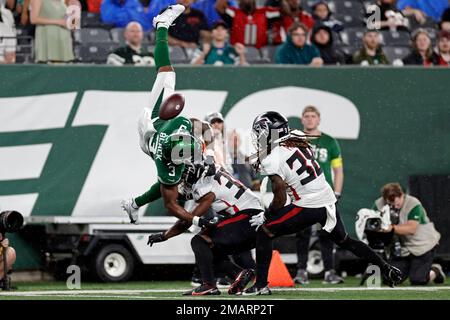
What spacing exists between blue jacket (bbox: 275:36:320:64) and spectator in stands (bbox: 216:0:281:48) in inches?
32.9

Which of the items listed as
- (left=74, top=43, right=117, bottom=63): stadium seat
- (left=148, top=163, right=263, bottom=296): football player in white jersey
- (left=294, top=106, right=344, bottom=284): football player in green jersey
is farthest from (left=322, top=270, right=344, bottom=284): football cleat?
(left=74, top=43, right=117, bottom=63): stadium seat

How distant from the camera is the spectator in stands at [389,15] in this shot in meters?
16.5

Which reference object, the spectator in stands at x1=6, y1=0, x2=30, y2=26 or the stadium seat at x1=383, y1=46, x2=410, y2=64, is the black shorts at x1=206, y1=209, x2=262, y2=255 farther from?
the stadium seat at x1=383, y1=46, x2=410, y2=64

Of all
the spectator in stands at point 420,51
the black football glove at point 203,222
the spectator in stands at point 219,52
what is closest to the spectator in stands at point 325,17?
the spectator in stands at point 420,51

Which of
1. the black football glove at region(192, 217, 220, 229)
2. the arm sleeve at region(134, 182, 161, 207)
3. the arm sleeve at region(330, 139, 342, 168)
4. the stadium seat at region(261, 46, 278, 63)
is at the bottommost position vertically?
the black football glove at region(192, 217, 220, 229)

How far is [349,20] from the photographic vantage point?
55.5 ft

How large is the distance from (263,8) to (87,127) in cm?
329

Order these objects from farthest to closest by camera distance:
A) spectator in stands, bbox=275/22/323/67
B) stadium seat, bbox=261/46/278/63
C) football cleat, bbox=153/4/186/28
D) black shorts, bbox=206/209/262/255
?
stadium seat, bbox=261/46/278/63
spectator in stands, bbox=275/22/323/67
football cleat, bbox=153/4/186/28
black shorts, bbox=206/209/262/255

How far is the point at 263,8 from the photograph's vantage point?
15.8m

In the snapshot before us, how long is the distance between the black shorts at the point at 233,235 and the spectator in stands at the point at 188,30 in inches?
187

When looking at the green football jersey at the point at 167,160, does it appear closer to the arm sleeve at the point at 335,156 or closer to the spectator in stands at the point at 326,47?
the arm sleeve at the point at 335,156

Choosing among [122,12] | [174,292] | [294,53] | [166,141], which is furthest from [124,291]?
[122,12]

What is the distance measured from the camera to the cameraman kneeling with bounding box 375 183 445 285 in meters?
12.8

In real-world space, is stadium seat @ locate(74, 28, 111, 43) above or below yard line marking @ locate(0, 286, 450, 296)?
above
